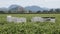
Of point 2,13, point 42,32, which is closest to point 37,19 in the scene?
point 42,32

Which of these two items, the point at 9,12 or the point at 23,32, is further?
the point at 9,12

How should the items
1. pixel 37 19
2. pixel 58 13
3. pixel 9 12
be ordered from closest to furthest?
pixel 37 19, pixel 9 12, pixel 58 13

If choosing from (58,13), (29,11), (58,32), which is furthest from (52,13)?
(58,32)

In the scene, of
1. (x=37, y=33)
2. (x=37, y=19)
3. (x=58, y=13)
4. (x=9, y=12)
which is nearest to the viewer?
(x=37, y=33)

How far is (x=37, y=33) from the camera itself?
540 cm

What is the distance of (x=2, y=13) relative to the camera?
45.6 feet

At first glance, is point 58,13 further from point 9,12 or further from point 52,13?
point 9,12

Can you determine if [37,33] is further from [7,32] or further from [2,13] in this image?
[2,13]

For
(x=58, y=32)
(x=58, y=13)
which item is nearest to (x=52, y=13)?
(x=58, y=13)

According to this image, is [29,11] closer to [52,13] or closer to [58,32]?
[52,13]

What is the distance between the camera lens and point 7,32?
215 inches

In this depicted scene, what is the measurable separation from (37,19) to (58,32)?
4236 mm

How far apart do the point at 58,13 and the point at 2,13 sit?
5.45m

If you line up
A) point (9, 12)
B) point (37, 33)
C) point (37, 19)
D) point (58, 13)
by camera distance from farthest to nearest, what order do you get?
point (58, 13)
point (9, 12)
point (37, 19)
point (37, 33)
